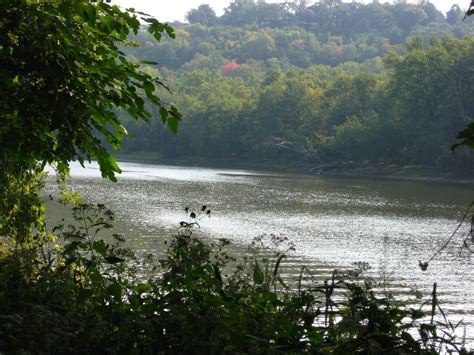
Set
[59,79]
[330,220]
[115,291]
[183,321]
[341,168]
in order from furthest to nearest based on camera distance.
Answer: [341,168]
[330,220]
[115,291]
[59,79]
[183,321]

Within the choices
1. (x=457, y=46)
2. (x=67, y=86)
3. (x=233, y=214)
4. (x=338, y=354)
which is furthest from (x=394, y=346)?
(x=457, y=46)

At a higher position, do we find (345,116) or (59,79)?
(345,116)

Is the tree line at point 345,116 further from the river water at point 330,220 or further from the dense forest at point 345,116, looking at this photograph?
the river water at point 330,220

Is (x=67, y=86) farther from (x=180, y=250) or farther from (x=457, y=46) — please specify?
(x=457, y=46)

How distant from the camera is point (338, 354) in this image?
558 cm

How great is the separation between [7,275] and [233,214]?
33.4 metres

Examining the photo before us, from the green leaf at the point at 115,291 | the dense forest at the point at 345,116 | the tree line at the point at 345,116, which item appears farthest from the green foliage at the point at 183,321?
the dense forest at the point at 345,116

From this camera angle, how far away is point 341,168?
91.9m

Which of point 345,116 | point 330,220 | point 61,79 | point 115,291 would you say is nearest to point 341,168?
point 345,116

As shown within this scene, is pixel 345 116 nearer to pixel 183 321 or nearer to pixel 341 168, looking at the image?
pixel 341 168

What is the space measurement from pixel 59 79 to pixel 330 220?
3383 centimetres

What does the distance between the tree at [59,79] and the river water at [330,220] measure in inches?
170

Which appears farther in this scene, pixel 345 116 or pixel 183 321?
pixel 345 116

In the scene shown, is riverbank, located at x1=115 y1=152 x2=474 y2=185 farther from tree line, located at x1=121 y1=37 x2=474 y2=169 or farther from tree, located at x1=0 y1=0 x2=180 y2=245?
tree, located at x1=0 y1=0 x2=180 y2=245
